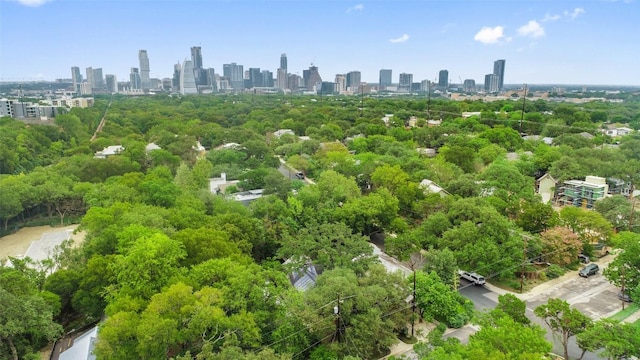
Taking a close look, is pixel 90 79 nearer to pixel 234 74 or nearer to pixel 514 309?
pixel 234 74

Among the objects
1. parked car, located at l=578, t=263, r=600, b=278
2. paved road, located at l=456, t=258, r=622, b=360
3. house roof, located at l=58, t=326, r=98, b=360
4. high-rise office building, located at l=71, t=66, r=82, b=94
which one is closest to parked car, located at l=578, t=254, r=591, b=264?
parked car, located at l=578, t=263, r=600, b=278

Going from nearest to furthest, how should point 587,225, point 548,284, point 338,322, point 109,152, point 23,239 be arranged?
point 338,322
point 548,284
point 587,225
point 23,239
point 109,152

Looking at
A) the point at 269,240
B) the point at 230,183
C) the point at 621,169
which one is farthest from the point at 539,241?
the point at 230,183

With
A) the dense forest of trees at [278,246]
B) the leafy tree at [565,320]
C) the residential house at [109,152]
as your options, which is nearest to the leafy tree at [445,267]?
the dense forest of trees at [278,246]

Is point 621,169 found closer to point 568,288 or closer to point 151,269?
point 568,288

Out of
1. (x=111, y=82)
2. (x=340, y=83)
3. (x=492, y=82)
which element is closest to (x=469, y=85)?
(x=492, y=82)

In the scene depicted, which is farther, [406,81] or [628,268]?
[406,81]

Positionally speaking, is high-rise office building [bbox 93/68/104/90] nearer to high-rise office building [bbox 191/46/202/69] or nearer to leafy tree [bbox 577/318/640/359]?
high-rise office building [bbox 191/46/202/69]
